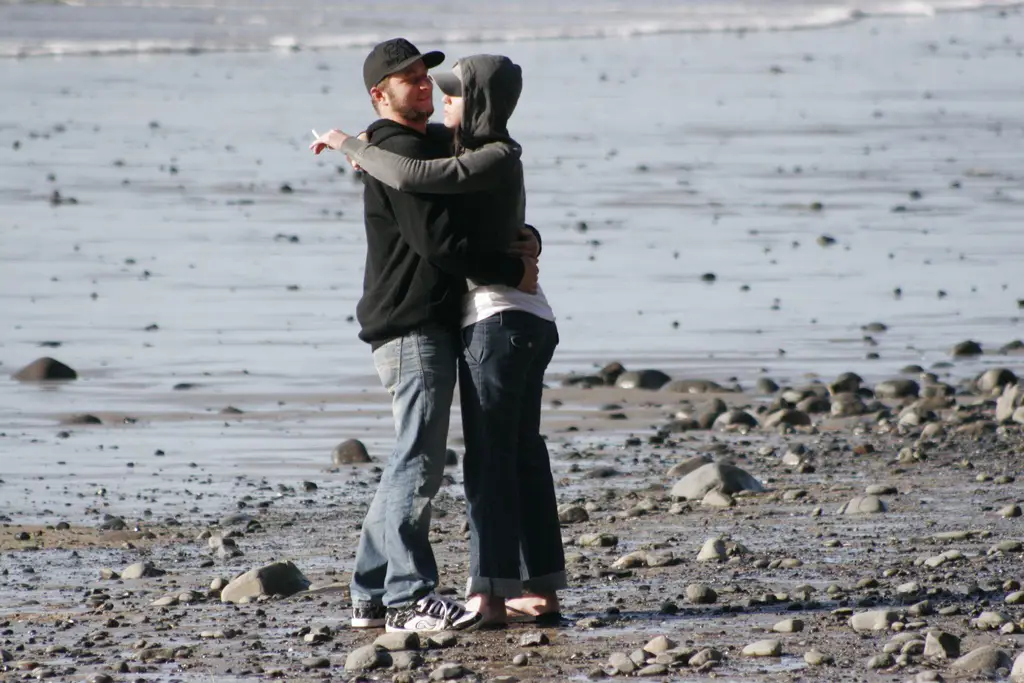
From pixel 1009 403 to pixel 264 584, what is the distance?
4.68m

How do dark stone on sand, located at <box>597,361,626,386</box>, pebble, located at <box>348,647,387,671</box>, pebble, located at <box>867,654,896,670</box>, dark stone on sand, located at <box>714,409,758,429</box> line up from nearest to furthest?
pebble, located at <box>867,654,896,670</box>
pebble, located at <box>348,647,387,671</box>
dark stone on sand, located at <box>714,409,758,429</box>
dark stone on sand, located at <box>597,361,626,386</box>

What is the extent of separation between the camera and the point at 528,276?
247 inches

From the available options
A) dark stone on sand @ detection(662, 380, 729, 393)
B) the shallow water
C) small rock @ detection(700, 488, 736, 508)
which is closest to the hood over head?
small rock @ detection(700, 488, 736, 508)

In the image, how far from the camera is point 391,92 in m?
6.23

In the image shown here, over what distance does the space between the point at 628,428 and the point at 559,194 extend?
8.01 meters

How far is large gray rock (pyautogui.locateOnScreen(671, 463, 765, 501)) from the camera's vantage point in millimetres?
8500

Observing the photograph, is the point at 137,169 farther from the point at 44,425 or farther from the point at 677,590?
the point at 677,590

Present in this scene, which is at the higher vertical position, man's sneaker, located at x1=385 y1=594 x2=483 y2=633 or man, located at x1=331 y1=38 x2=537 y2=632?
man, located at x1=331 y1=38 x2=537 y2=632

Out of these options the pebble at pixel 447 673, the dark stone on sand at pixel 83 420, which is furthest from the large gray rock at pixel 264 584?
the dark stone on sand at pixel 83 420

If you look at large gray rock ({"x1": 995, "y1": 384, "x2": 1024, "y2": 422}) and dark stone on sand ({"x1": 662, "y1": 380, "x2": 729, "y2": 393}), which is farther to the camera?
dark stone on sand ({"x1": 662, "y1": 380, "x2": 729, "y2": 393})

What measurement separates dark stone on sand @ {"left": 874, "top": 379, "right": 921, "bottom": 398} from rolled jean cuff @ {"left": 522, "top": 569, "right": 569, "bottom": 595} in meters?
4.78

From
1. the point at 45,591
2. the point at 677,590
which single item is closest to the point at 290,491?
the point at 45,591

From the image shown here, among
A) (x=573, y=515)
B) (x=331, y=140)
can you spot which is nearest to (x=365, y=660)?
(x=331, y=140)

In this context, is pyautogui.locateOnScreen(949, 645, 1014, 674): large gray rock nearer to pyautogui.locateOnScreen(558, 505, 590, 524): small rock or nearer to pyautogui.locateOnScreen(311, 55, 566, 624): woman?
pyautogui.locateOnScreen(311, 55, 566, 624): woman
